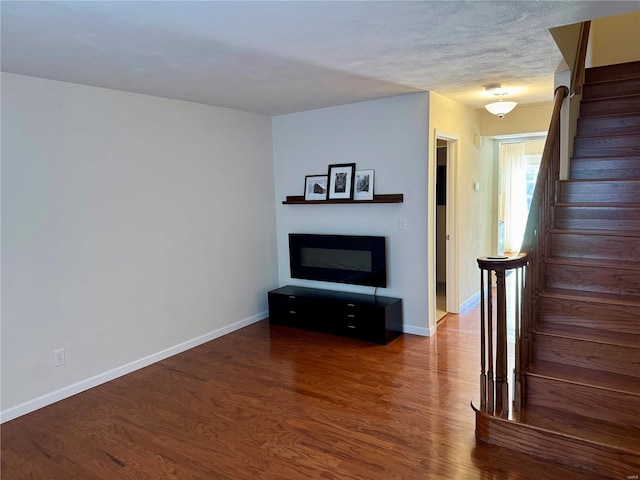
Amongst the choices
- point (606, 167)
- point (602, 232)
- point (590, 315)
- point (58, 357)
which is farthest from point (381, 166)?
point (58, 357)

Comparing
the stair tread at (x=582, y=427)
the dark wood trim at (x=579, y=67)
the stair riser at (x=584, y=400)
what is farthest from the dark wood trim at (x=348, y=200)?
the stair tread at (x=582, y=427)

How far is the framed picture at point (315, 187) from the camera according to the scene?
4684 millimetres

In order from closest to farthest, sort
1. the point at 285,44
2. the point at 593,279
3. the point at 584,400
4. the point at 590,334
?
the point at 584,400
the point at 285,44
the point at 590,334
the point at 593,279

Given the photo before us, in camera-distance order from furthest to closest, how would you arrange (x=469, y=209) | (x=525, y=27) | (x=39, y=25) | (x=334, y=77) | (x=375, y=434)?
(x=469, y=209) < (x=334, y=77) < (x=375, y=434) < (x=525, y=27) < (x=39, y=25)

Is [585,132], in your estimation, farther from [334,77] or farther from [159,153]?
[159,153]

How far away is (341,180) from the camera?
4.55 meters

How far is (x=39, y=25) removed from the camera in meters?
2.12

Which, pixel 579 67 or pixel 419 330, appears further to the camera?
pixel 419 330

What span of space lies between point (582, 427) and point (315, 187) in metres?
3.21

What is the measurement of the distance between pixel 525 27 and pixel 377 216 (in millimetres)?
2285

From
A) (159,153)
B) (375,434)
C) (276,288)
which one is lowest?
(375,434)

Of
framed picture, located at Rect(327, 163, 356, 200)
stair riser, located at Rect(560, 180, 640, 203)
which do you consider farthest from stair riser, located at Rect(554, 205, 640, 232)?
framed picture, located at Rect(327, 163, 356, 200)

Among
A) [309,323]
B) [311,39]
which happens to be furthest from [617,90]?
[309,323]

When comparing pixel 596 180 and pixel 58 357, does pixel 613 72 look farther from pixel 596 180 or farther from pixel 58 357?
pixel 58 357
